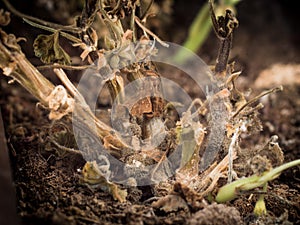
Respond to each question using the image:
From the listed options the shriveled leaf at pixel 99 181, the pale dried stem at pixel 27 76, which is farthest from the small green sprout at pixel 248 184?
the pale dried stem at pixel 27 76

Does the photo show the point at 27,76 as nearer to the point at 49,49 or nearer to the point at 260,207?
the point at 49,49

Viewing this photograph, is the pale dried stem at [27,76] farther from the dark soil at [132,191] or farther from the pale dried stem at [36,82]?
the dark soil at [132,191]

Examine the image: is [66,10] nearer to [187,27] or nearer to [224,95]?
[187,27]

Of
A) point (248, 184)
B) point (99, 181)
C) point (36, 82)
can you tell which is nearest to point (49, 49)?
point (36, 82)

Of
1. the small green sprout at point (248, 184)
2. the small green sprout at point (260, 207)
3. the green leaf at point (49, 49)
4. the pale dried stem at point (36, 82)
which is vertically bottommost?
the small green sprout at point (260, 207)

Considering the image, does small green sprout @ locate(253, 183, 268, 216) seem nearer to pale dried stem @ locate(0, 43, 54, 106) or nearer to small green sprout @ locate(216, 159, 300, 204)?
small green sprout @ locate(216, 159, 300, 204)

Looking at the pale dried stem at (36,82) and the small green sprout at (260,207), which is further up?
the pale dried stem at (36,82)

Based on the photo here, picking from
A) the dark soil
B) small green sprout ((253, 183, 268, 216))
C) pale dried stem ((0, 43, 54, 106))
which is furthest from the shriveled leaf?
small green sprout ((253, 183, 268, 216))
